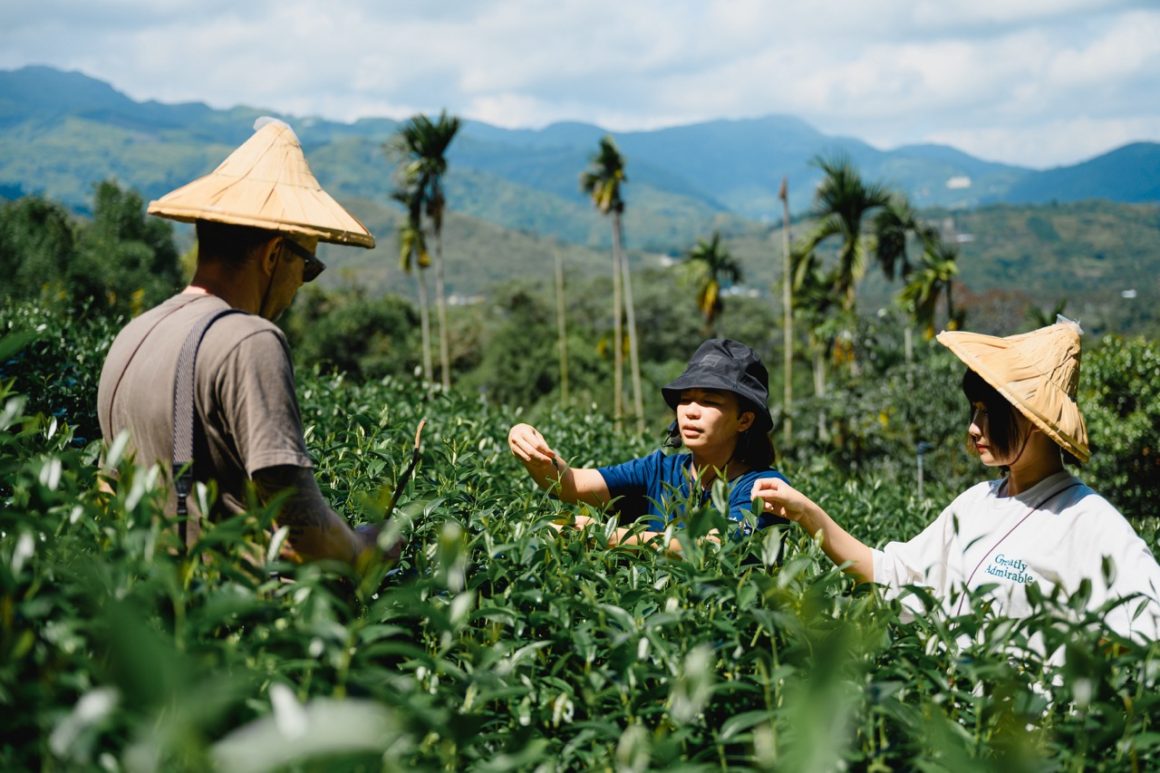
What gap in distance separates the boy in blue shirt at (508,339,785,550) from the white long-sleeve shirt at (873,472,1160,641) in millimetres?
573

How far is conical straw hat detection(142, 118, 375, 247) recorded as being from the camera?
6.72 feet

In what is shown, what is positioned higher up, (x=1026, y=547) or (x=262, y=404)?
(x=262, y=404)

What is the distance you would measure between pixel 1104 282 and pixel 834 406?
181962mm

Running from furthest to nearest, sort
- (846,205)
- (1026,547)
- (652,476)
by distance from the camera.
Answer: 1. (846,205)
2. (652,476)
3. (1026,547)

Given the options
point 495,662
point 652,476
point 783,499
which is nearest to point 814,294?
point 652,476

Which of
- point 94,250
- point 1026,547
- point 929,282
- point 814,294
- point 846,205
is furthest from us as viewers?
point 94,250

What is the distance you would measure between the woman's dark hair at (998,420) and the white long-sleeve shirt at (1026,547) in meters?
0.13

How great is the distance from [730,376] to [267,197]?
1.62m

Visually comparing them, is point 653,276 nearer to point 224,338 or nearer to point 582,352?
point 582,352

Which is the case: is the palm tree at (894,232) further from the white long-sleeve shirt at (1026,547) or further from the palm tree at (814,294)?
the white long-sleeve shirt at (1026,547)

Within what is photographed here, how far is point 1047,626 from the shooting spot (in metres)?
1.55

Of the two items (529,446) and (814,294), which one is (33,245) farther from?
(529,446)

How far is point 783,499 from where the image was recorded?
2.48m

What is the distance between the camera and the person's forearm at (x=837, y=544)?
8.33 ft
